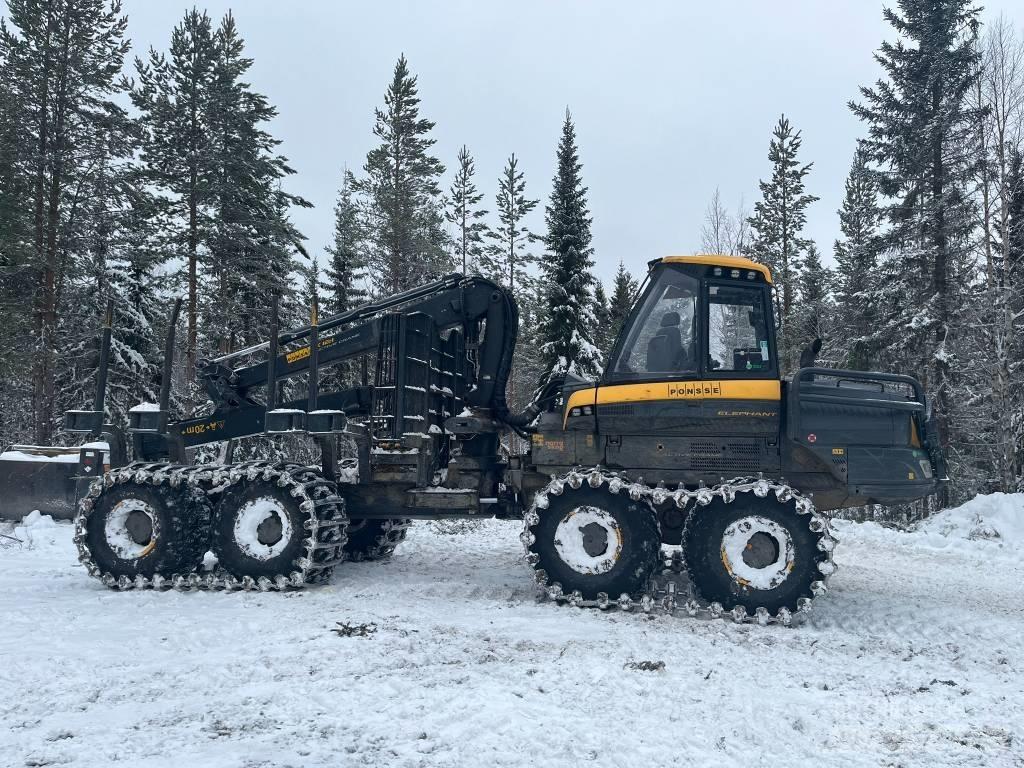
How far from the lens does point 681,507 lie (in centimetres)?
678

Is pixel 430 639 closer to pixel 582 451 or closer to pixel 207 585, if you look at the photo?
pixel 582 451

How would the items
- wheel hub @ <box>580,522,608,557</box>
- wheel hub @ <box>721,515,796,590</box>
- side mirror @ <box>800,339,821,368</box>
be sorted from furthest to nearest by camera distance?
1. wheel hub @ <box>580,522,608,557</box>
2. side mirror @ <box>800,339,821,368</box>
3. wheel hub @ <box>721,515,796,590</box>

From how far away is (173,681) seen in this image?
4.63 meters

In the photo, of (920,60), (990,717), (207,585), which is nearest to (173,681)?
(207,585)

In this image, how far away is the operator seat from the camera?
283 inches

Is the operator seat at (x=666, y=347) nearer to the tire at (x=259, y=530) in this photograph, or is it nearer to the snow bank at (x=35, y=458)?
the tire at (x=259, y=530)

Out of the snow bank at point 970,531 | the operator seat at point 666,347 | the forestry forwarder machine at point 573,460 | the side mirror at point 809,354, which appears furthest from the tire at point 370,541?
the snow bank at point 970,531

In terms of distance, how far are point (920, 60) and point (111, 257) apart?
24.6 m

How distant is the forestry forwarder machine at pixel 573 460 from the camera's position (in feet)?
22.1

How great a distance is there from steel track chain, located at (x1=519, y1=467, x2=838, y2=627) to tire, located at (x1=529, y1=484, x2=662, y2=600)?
0.07 m

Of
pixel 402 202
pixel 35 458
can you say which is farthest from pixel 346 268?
pixel 35 458

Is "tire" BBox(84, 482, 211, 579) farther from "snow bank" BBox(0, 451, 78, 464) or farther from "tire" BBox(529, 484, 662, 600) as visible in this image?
"snow bank" BBox(0, 451, 78, 464)

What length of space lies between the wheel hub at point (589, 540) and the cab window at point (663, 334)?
1487 millimetres

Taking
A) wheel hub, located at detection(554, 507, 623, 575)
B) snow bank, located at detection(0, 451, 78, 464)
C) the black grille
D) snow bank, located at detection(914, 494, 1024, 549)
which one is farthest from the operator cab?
snow bank, located at detection(0, 451, 78, 464)
